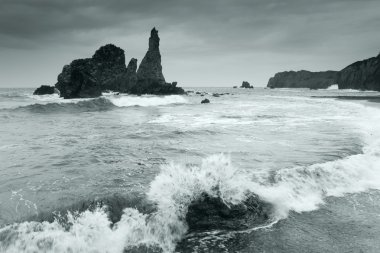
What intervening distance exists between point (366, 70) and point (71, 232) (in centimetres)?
11848

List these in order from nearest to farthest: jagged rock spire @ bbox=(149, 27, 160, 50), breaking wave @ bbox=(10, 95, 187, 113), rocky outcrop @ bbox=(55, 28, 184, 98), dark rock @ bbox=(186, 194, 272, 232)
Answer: dark rock @ bbox=(186, 194, 272, 232), breaking wave @ bbox=(10, 95, 187, 113), rocky outcrop @ bbox=(55, 28, 184, 98), jagged rock spire @ bbox=(149, 27, 160, 50)

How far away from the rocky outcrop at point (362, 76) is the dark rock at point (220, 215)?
103562mm

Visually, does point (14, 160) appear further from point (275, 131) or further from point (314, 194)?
point (275, 131)

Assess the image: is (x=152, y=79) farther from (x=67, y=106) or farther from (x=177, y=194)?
(x=177, y=194)

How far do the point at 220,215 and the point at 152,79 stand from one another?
225 feet

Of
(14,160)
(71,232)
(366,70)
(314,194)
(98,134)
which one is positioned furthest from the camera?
(366,70)

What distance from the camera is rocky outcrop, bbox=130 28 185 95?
7162 centimetres

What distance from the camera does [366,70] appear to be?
4119 inches

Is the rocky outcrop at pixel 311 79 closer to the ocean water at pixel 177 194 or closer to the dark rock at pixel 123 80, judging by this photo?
the dark rock at pixel 123 80

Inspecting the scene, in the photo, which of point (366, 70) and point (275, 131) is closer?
point (275, 131)

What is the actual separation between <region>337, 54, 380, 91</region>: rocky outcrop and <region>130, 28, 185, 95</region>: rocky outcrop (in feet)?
205

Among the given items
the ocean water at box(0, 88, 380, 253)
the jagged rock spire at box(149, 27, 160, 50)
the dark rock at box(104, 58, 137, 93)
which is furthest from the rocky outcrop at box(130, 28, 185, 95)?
the ocean water at box(0, 88, 380, 253)

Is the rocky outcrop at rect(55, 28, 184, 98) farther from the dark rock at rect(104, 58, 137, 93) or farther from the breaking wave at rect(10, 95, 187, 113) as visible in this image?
the breaking wave at rect(10, 95, 187, 113)

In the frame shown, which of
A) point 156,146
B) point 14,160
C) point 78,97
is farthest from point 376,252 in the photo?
point 78,97
